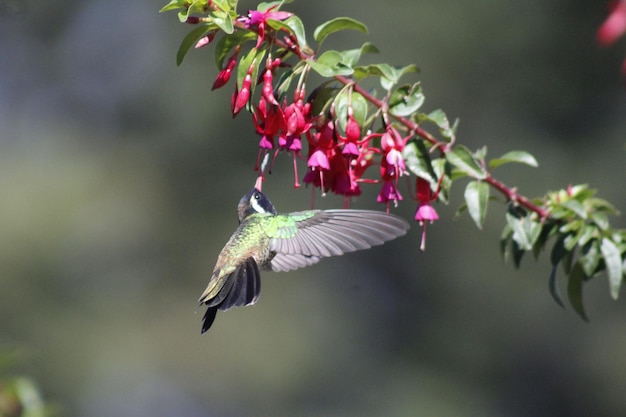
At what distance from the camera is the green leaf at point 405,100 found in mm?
1690

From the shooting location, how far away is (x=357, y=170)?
5.90 ft

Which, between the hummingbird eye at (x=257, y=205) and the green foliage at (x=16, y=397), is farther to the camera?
the green foliage at (x=16, y=397)

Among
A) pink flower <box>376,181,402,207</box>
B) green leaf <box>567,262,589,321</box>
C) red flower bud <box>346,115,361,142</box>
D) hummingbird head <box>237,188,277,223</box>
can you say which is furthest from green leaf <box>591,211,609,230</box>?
hummingbird head <box>237,188,277,223</box>

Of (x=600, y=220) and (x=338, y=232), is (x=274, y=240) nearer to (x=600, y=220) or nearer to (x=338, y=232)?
(x=338, y=232)

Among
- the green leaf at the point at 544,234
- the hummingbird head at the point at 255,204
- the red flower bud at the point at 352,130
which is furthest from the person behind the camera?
the hummingbird head at the point at 255,204

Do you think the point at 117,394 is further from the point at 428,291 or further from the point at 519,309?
the point at 519,309

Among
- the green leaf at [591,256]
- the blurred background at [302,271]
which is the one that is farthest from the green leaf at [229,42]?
the blurred background at [302,271]

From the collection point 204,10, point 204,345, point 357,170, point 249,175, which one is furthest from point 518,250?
point 204,345

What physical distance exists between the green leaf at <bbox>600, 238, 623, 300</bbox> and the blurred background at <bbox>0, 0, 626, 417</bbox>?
16.7ft

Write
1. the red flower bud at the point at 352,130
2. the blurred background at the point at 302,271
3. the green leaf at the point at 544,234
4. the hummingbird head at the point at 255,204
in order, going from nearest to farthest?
the red flower bud at the point at 352,130 → the green leaf at the point at 544,234 → the hummingbird head at the point at 255,204 → the blurred background at the point at 302,271

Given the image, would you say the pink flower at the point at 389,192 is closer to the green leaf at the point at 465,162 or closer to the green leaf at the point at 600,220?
the green leaf at the point at 465,162

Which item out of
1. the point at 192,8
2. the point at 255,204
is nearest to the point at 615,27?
the point at 192,8

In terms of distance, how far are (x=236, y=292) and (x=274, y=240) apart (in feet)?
0.54

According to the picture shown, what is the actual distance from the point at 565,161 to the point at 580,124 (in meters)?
0.38
